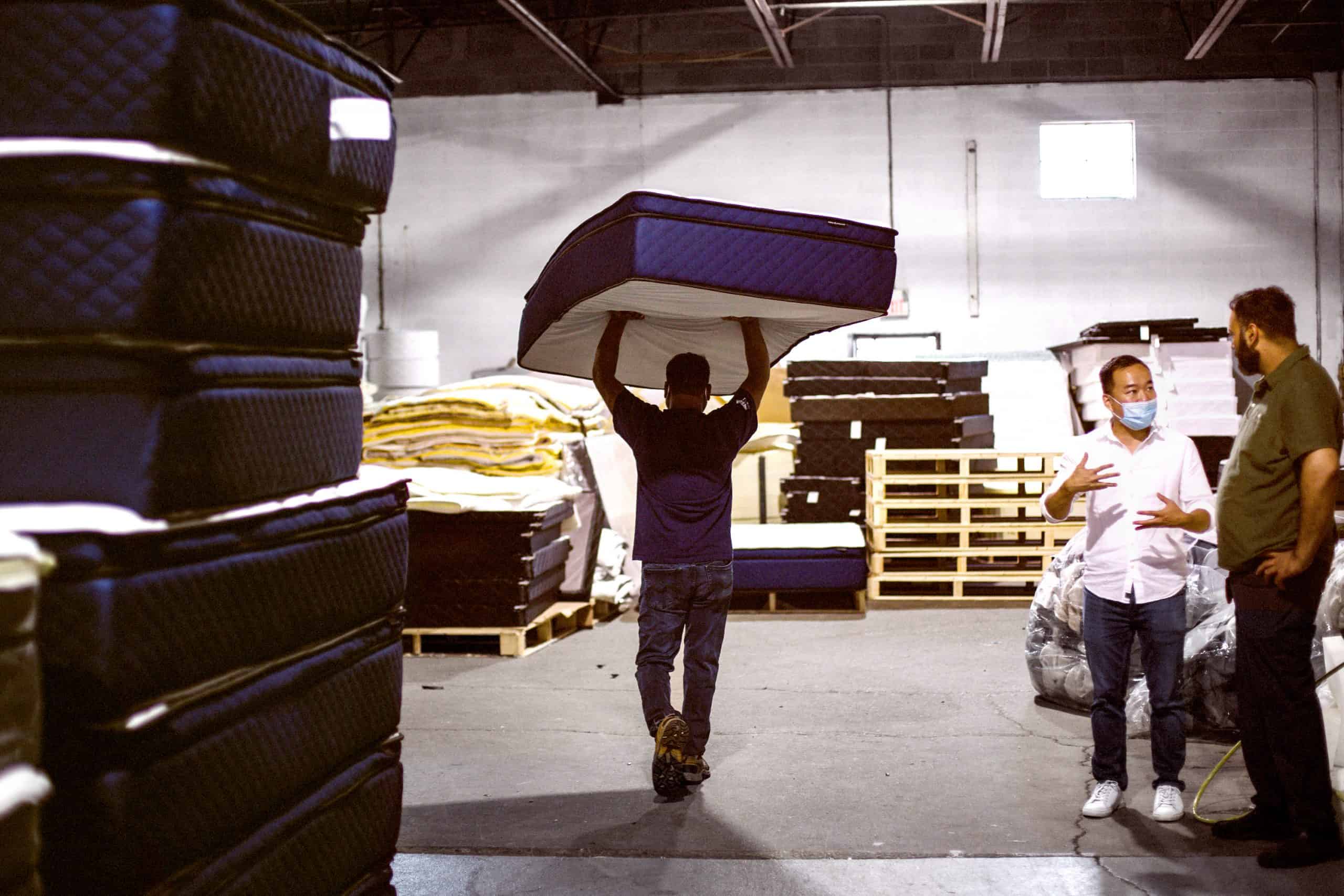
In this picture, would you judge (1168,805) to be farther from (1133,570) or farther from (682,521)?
(682,521)

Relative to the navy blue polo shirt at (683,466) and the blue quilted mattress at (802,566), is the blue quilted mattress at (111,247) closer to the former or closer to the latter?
the navy blue polo shirt at (683,466)

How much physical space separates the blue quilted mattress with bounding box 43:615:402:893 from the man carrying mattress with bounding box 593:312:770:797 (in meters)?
2.11

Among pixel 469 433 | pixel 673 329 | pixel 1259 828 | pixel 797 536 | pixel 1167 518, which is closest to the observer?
pixel 1259 828

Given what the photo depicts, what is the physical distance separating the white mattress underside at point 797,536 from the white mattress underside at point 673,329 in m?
3.58

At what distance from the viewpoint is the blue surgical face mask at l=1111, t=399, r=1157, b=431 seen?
421cm

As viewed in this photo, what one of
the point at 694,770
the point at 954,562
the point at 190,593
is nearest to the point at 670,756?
the point at 694,770

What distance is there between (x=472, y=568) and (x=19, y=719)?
6.00 m

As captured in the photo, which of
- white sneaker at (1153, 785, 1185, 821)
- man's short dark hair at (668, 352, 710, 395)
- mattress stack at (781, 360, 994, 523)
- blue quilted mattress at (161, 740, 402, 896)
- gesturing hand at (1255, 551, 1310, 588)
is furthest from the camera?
mattress stack at (781, 360, 994, 523)

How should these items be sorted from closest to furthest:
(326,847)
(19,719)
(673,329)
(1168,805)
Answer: (19,719), (326,847), (1168,805), (673,329)

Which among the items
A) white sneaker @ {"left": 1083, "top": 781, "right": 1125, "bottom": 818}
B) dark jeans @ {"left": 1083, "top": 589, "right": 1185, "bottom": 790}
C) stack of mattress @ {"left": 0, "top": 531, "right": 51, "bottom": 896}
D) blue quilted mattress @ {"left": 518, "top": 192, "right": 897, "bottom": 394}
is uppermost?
blue quilted mattress @ {"left": 518, "top": 192, "right": 897, "bottom": 394}

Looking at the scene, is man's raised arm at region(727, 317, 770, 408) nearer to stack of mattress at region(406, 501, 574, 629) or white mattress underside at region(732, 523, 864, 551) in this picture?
stack of mattress at region(406, 501, 574, 629)

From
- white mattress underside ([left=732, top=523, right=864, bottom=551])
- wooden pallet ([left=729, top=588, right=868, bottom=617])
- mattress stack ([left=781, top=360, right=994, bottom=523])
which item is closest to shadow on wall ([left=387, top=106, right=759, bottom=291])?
mattress stack ([left=781, top=360, right=994, bottom=523])

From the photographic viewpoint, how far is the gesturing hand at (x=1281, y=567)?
3566 mm

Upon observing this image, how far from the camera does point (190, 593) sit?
6.06ft
